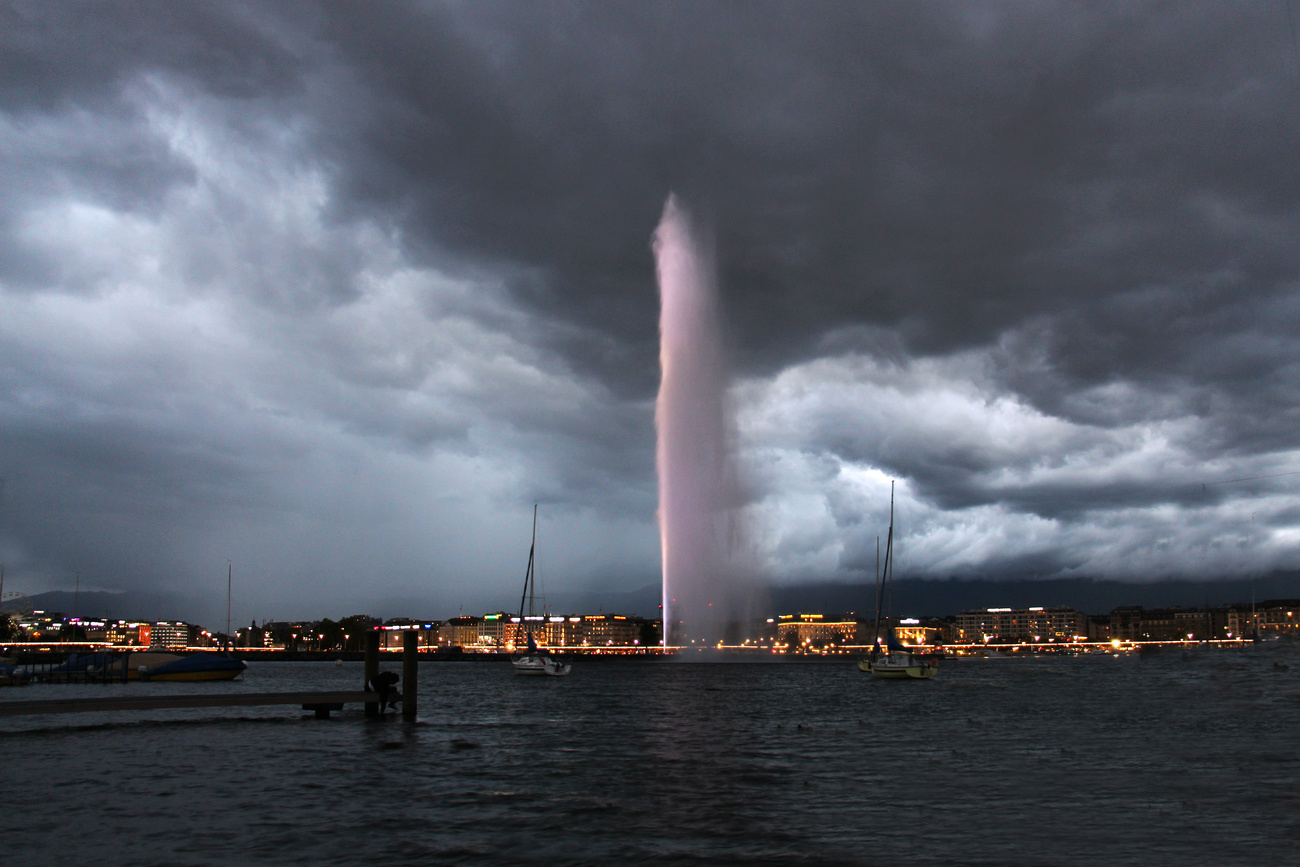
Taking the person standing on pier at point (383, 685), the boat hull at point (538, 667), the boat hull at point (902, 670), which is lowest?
the boat hull at point (538, 667)

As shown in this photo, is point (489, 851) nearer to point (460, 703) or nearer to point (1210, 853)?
point (1210, 853)

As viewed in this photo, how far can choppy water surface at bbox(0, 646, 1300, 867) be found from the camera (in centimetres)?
1881

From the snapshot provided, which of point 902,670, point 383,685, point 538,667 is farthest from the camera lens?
point 538,667

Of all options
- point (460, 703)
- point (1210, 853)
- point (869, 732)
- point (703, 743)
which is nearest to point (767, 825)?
point (1210, 853)

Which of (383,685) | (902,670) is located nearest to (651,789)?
(383,685)

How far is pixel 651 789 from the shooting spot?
2656cm

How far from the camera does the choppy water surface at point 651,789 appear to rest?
18.8 meters

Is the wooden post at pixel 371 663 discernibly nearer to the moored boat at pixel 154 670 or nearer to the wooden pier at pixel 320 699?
the wooden pier at pixel 320 699

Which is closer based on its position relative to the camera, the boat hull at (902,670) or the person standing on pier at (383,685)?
the person standing on pier at (383,685)

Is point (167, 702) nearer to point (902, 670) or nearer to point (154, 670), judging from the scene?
point (154, 670)

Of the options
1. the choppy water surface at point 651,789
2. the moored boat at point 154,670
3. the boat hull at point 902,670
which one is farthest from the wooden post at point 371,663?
the boat hull at point 902,670

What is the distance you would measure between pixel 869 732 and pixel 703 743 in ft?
31.1

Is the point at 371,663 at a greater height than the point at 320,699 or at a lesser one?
greater

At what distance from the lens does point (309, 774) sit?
28797 mm
